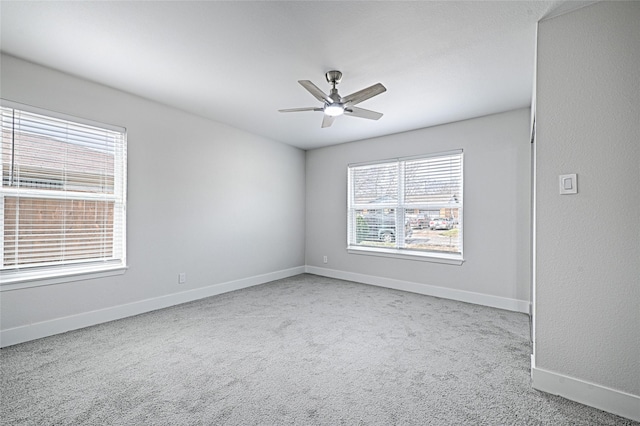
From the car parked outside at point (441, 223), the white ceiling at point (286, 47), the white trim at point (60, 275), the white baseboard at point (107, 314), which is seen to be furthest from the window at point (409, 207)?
the white trim at point (60, 275)

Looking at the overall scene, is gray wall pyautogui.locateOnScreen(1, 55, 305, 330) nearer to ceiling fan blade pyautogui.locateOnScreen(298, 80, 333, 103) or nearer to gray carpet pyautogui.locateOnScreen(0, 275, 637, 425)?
gray carpet pyautogui.locateOnScreen(0, 275, 637, 425)

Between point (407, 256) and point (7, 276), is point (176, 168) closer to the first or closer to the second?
point (7, 276)

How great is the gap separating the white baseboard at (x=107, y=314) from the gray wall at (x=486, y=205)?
2.39m

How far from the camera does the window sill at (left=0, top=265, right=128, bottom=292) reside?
2679mm

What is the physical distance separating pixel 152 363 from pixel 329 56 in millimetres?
2855

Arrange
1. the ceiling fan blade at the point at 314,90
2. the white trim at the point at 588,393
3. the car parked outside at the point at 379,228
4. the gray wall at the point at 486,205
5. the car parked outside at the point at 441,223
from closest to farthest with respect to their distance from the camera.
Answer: the white trim at the point at 588,393 < the ceiling fan blade at the point at 314,90 < the gray wall at the point at 486,205 < the car parked outside at the point at 441,223 < the car parked outside at the point at 379,228

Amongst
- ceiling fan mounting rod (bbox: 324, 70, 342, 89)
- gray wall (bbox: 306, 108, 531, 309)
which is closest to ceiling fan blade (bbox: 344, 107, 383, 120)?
ceiling fan mounting rod (bbox: 324, 70, 342, 89)

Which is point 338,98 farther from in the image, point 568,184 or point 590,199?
point 590,199

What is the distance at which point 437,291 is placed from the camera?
4.33 metres

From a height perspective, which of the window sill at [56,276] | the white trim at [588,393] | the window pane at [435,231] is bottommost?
the white trim at [588,393]

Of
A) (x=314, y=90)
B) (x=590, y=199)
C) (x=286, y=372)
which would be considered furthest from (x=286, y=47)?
(x=286, y=372)

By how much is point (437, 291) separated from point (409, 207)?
1.30 meters

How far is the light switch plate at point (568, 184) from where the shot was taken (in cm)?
→ 194

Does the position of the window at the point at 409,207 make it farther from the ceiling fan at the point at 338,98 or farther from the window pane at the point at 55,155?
the window pane at the point at 55,155
